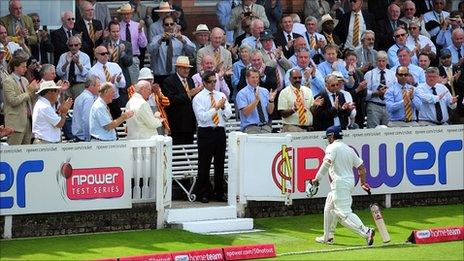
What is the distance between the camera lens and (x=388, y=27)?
3228cm

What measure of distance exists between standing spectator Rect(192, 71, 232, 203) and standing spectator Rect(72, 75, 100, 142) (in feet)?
6.09

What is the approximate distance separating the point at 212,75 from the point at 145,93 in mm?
1430

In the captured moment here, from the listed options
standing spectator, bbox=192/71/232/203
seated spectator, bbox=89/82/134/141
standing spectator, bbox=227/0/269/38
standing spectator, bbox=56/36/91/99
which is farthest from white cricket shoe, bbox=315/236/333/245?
standing spectator, bbox=227/0/269/38

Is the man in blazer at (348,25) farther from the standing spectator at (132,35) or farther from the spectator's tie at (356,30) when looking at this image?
the standing spectator at (132,35)

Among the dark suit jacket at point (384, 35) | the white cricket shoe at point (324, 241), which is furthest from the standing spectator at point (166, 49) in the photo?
the white cricket shoe at point (324, 241)

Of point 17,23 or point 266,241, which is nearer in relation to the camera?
point 266,241

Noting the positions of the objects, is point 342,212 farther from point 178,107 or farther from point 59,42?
point 59,42

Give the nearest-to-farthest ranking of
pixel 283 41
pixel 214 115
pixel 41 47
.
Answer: pixel 214 115 < pixel 41 47 < pixel 283 41

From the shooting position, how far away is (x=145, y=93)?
26.0 m

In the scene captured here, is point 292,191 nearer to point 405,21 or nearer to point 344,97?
point 344,97

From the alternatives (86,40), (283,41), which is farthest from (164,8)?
(283,41)

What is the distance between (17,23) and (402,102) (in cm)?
733

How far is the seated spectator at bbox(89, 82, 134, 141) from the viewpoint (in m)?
25.3

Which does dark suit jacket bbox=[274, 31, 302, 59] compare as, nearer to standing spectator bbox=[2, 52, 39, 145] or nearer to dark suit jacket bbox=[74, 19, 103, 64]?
dark suit jacket bbox=[74, 19, 103, 64]
